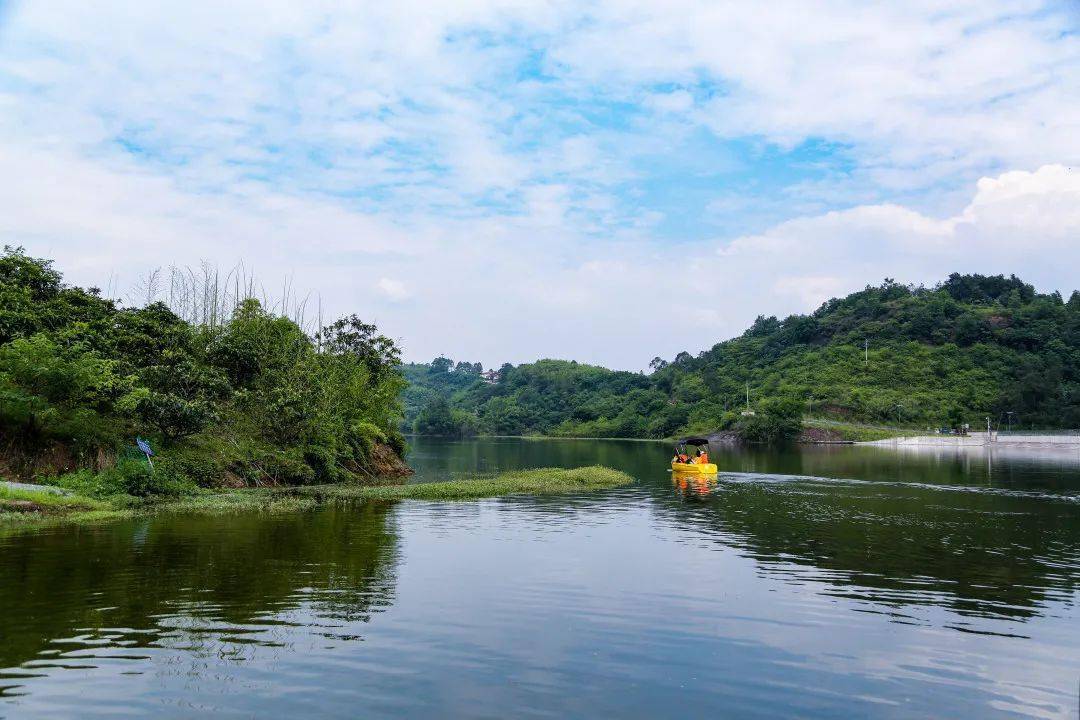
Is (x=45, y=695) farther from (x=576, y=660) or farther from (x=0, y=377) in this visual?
(x=0, y=377)

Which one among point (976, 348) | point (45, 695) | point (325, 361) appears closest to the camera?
point (45, 695)

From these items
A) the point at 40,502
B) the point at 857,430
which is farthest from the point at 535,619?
the point at 857,430

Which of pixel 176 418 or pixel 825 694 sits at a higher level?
pixel 176 418

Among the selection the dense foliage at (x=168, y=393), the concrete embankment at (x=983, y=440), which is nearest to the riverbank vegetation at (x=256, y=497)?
the dense foliage at (x=168, y=393)

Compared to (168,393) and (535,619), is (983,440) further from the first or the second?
(535,619)

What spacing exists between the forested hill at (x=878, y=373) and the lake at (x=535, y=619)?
108512 millimetres

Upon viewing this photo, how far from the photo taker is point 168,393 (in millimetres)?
36094

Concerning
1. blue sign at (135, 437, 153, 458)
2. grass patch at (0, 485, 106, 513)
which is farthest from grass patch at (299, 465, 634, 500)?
grass patch at (0, 485, 106, 513)

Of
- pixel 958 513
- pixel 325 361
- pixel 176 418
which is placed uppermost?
pixel 325 361

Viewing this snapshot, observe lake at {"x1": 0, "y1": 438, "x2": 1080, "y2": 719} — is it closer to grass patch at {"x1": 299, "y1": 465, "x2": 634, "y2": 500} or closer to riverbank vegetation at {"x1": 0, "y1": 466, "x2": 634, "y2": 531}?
riverbank vegetation at {"x1": 0, "y1": 466, "x2": 634, "y2": 531}

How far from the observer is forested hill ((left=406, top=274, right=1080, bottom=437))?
126 meters

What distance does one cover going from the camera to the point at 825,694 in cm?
1143

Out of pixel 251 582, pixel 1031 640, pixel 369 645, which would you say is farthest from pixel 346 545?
pixel 1031 640

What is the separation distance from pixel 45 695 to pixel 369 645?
16.4 ft
